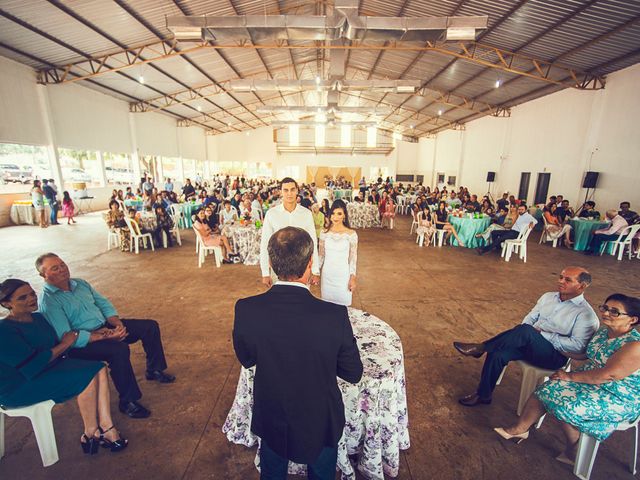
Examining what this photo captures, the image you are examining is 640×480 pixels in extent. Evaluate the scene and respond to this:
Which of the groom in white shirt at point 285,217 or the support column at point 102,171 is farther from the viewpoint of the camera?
the support column at point 102,171

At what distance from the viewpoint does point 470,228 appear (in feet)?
25.1

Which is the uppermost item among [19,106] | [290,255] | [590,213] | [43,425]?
[19,106]

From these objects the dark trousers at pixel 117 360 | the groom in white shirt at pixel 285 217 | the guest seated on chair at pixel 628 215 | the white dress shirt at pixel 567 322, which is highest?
the groom in white shirt at pixel 285 217

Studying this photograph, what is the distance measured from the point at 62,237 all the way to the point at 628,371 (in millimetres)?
11074

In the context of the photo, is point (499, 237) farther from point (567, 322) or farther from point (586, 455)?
point (586, 455)

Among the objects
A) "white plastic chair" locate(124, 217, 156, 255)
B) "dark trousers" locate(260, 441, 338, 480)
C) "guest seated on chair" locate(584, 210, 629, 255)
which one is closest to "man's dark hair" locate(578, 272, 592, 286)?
"dark trousers" locate(260, 441, 338, 480)

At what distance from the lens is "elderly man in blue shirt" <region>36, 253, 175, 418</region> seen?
208 cm

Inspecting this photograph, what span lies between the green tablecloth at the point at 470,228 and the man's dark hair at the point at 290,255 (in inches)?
293

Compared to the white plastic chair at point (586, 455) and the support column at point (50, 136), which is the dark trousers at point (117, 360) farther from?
the support column at point (50, 136)

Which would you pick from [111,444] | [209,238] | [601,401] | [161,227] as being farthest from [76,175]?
[601,401]

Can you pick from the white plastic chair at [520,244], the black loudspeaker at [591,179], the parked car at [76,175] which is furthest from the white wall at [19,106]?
the black loudspeaker at [591,179]

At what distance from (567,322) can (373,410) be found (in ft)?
5.35

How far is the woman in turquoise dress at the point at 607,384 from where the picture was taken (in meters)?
1.66

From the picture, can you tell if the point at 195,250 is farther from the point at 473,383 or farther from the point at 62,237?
the point at 473,383
